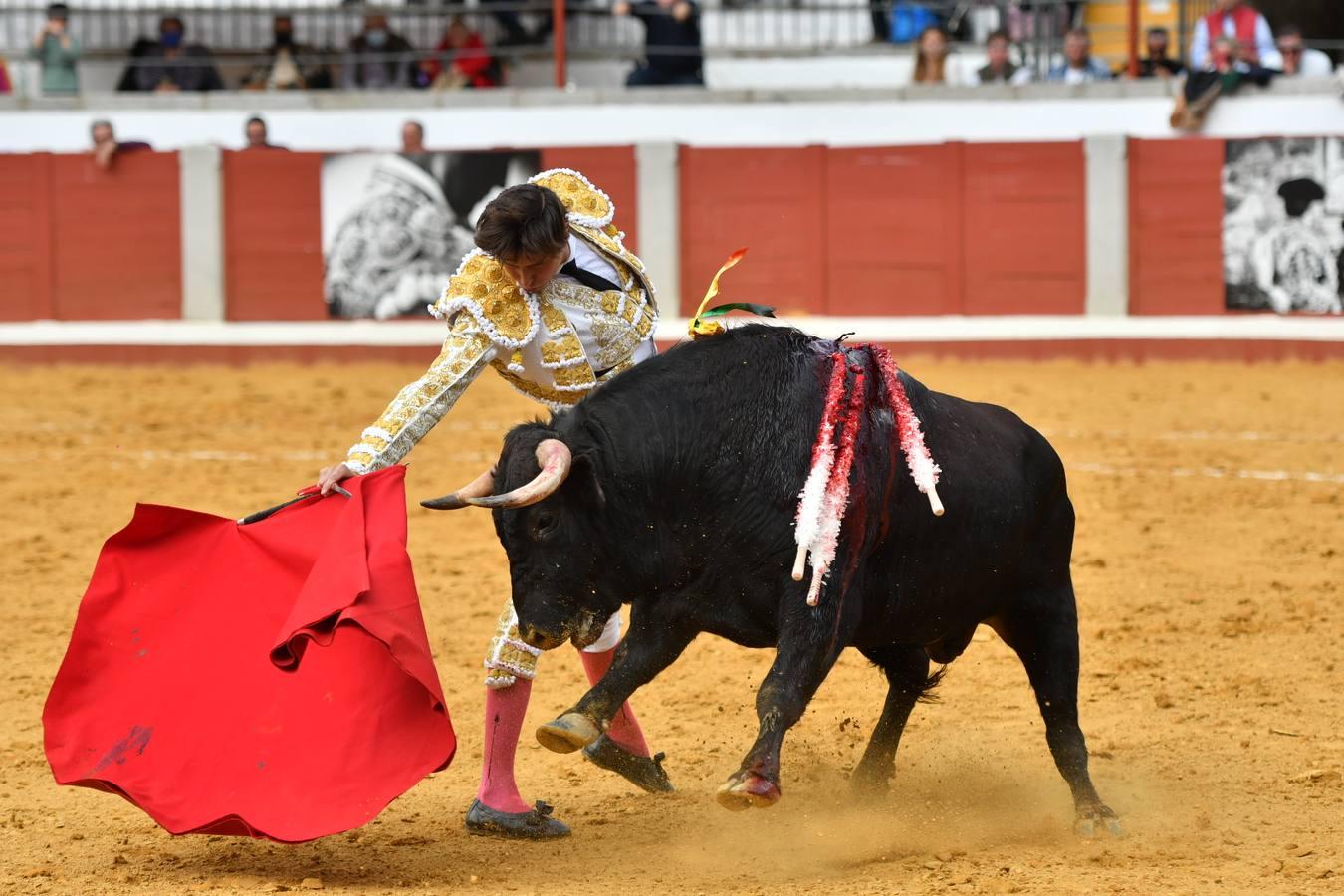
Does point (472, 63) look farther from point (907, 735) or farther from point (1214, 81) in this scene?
point (907, 735)

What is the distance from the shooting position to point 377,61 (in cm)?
1248

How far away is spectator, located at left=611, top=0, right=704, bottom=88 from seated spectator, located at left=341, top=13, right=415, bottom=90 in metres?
1.61

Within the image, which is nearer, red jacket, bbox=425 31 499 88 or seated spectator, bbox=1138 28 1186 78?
seated spectator, bbox=1138 28 1186 78

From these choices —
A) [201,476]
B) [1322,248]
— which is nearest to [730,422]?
[201,476]

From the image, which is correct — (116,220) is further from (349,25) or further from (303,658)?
(303,658)

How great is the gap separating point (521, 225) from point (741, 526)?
0.63m

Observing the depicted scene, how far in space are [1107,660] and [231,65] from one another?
32.9ft

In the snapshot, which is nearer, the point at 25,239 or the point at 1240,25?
the point at 1240,25

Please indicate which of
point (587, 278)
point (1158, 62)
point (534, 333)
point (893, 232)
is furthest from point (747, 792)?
point (1158, 62)

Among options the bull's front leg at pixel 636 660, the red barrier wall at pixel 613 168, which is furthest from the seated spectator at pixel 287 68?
the bull's front leg at pixel 636 660

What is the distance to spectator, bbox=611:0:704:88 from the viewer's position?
39.0 feet

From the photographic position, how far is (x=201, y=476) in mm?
7566

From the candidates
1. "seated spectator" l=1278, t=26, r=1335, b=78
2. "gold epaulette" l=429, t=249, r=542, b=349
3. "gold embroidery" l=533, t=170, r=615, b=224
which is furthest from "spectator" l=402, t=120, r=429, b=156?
"gold epaulette" l=429, t=249, r=542, b=349

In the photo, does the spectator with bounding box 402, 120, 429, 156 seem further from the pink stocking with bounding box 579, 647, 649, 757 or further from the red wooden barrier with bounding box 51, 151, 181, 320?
the pink stocking with bounding box 579, 647, 649, 757
